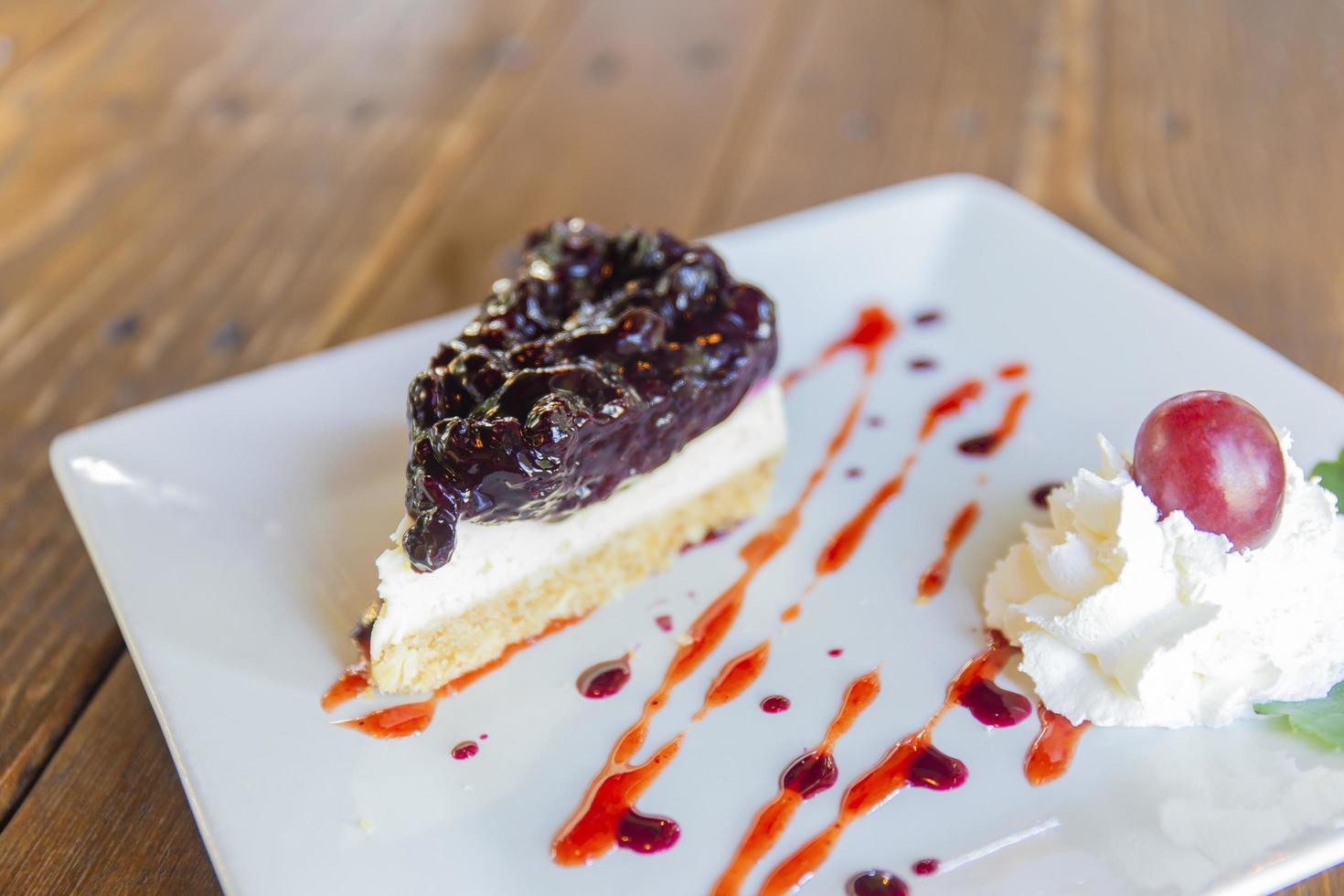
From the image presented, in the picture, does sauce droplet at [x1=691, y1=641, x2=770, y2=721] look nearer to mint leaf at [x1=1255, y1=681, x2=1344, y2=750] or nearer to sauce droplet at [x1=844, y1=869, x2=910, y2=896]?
sauce droplet at [x1=844, y1=869, x2=910, y2=896]

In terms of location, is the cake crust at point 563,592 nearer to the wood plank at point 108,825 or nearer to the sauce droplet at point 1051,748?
the wood plank at point 108,825

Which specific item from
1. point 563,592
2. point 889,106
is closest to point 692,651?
point 563,592

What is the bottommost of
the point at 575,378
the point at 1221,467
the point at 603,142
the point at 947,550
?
the point at 947,550

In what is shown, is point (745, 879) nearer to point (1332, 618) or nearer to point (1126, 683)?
point (1126, 683)

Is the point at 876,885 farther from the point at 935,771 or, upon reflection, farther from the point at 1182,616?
the point at 1182,616

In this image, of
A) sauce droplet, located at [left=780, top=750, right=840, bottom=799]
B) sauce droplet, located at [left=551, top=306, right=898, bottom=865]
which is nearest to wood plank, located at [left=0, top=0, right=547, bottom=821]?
sauce droplet, located at [left=551, top=306, right=898, bottom=865]

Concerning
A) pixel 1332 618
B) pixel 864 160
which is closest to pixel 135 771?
pixel 1332 618

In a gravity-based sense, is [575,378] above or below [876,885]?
above
